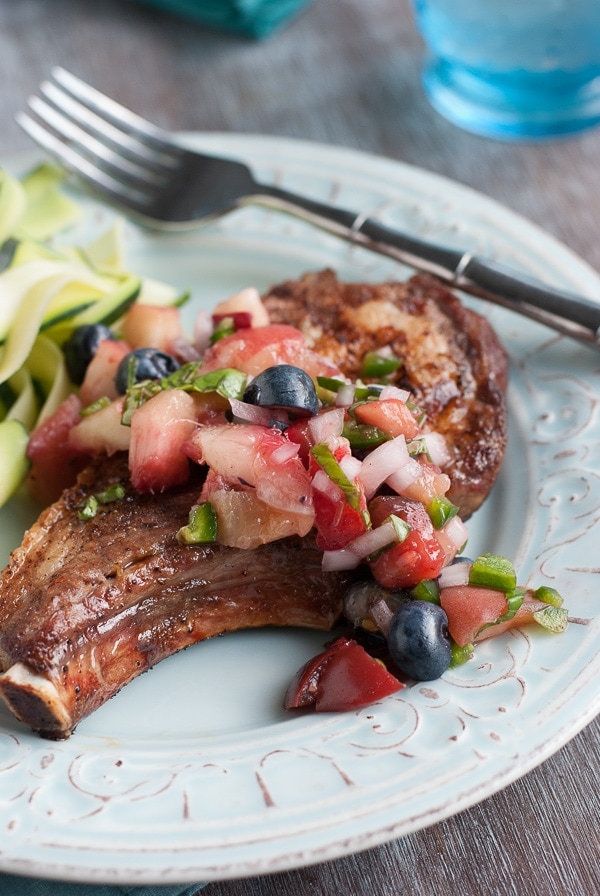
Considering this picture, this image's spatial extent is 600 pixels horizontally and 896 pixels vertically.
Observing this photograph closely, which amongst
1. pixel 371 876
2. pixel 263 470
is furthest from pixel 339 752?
pixel 263 470

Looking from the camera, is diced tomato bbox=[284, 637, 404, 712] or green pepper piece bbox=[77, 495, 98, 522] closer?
diced tomato bbox=[284, 637, 404, 712]

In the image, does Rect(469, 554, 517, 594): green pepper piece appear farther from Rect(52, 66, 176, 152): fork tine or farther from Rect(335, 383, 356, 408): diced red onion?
Rect(52, 66, 176, 152): fork tine

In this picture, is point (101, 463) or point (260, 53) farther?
point (260, 53)

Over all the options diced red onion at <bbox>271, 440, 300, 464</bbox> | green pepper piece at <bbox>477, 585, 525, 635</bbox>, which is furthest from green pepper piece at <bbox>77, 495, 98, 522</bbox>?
green pepper piece at <bbox>477, 585, 525, 635</bbox>

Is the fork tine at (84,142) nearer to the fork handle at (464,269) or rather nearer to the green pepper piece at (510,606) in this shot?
the fork handle at (464,269)

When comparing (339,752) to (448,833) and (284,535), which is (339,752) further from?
(284,535)

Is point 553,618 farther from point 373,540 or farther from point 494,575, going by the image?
point 373,540
